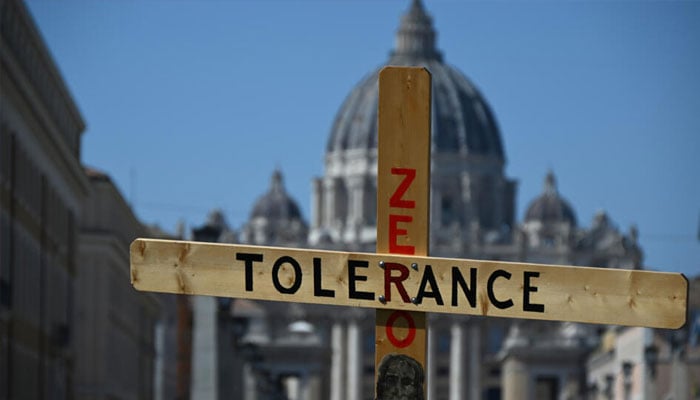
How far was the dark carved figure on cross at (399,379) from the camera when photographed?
8336 mm

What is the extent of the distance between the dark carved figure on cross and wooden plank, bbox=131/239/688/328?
0.64 ft

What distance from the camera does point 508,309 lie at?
27.2ft

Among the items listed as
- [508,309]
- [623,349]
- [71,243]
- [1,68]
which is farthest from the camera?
[623,349]

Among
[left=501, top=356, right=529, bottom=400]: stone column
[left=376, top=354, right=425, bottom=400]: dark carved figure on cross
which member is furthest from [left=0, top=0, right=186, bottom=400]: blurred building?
[left=501, top=356, right=529, bottom=400]: stone column

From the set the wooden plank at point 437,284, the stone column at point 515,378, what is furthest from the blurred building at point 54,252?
the stone column at point 515,378

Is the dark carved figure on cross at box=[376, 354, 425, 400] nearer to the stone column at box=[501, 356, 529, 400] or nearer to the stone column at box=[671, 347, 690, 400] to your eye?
the stone column at box=[671, 347, 690, 400]

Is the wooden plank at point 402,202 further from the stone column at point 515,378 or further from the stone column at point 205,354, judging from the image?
the stone column at point 515,378

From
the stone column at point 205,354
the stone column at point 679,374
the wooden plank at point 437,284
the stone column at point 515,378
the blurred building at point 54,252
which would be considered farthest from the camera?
the stone column at point 515,378

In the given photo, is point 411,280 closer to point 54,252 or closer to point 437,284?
point 437,284

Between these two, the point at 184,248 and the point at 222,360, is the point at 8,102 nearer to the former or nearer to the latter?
the point at 222,360

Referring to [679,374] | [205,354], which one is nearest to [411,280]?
[205,354]

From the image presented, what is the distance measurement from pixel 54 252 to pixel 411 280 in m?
41.0

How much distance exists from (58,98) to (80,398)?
33.1 feet

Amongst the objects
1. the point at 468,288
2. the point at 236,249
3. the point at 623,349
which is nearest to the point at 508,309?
the point at 468,288
